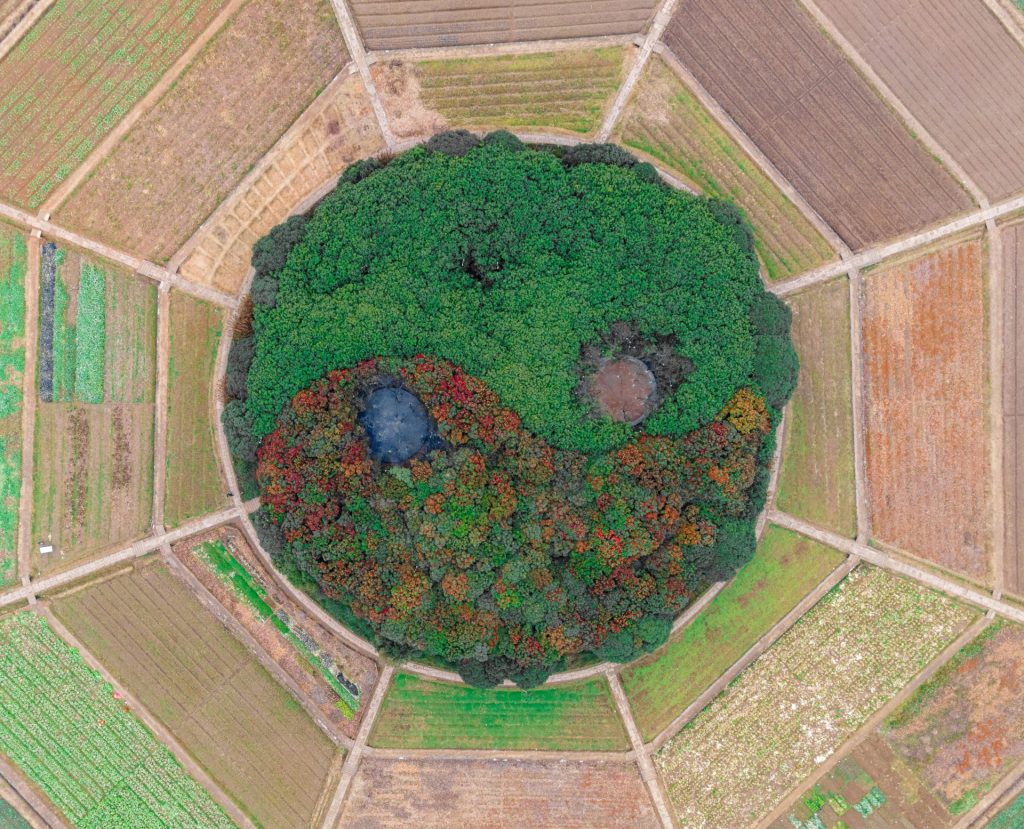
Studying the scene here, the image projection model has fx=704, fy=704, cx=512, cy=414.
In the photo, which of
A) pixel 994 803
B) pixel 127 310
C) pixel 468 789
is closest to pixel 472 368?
pixel 127 310

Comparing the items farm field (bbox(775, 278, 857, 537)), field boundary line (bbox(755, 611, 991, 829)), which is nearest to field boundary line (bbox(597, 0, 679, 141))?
farm field (bbox(775, 278, 857, 537))

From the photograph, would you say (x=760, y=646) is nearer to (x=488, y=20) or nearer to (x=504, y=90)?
(x=504, y=90)

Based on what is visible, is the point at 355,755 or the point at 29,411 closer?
the point at 29,411

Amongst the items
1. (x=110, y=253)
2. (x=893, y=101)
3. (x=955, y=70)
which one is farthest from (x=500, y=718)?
(x=955, y=70)

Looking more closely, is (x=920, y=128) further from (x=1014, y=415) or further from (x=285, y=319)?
(x=285, y=319)

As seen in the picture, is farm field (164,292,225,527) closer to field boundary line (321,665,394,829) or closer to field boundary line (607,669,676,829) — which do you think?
field boundary line (321,665,394,829)

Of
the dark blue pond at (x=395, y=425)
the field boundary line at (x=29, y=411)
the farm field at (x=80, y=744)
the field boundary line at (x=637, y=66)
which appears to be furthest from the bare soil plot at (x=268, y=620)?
the field boundary line at (x=637, y=66)
